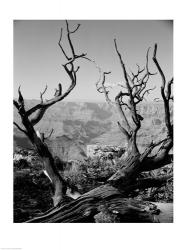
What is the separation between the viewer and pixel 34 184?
3693mm

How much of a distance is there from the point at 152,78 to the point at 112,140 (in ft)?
2.35

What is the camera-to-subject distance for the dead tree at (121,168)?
3.66 meters

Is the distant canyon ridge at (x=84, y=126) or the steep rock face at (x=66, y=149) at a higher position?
the distant canyon ridge at (x=84, y=126)

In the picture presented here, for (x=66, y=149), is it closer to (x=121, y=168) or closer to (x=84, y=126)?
(x=84, y=126)

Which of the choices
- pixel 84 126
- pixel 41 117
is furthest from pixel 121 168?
pixel 41 117
